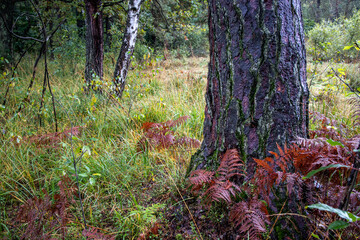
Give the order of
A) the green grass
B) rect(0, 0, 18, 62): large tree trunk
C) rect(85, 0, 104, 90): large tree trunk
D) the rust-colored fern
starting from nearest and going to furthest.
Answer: the rust-colored fern < the green grass < rect(85, 0, 104, 90): large tree trunk < rect(0, 0, 18, 62): large tree trunk

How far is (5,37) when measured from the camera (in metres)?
6.51

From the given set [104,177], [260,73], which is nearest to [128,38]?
[104,177]

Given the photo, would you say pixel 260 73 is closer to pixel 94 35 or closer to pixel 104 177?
pixel 104 177

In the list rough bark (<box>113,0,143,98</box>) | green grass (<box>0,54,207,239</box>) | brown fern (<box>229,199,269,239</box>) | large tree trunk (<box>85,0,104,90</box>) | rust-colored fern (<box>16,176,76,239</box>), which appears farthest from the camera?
large tree trunk (<box>85,0,104,90</box>)

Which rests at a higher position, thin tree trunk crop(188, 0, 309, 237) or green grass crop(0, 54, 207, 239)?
thin tree trunk crop(188, 0, 309, 237)

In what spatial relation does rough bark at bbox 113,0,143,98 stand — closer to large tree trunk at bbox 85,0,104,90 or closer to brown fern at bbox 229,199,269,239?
large tree trunk at bbox 85,0,104,90

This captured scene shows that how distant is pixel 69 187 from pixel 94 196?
0.92 feet

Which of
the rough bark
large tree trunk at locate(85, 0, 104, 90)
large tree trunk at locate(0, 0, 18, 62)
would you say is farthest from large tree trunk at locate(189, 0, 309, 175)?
large tree trunk at locate(0, 0, 18, 62)

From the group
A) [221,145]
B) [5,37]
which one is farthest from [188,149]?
[5,37]

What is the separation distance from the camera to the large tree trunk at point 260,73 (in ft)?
3.66

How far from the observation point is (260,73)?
1143mm

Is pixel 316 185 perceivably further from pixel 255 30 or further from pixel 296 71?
pixel 255 30

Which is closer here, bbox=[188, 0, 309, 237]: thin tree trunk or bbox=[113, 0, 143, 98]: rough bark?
bbox=[188, 0, 309, 237]: thin tree trunk

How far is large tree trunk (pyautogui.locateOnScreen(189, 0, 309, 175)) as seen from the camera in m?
1.12
